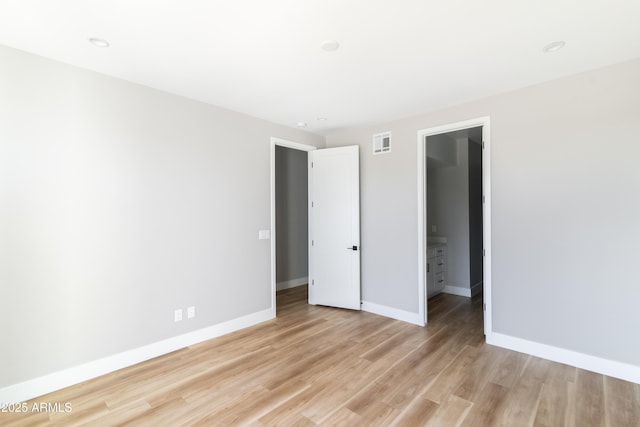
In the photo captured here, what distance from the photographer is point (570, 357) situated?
2.78m

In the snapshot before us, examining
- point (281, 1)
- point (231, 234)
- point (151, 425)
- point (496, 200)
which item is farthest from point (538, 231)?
point (151, 425)

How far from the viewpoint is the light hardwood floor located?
2.08 m

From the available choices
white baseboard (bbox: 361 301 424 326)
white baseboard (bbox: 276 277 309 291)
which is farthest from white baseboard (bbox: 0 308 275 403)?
white baseboard (bbox: 276 277 309 291)

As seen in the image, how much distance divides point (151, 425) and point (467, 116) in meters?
4.06

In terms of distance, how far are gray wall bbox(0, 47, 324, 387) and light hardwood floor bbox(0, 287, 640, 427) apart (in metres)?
0.43

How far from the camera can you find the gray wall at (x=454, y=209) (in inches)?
205

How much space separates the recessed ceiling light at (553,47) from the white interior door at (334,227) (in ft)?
7.86

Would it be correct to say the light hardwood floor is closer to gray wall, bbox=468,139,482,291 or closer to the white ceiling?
gray wall, bbox=468,139,482,291

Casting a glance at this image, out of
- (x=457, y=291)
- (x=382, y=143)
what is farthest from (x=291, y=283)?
(x=382, y=143)

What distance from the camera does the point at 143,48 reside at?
2285mm

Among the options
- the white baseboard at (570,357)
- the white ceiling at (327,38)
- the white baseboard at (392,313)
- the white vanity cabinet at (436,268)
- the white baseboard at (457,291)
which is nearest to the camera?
the white ceiling at (327,38)

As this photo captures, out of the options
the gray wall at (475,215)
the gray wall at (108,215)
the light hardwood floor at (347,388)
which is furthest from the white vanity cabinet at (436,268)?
the gray wall at (108,215)

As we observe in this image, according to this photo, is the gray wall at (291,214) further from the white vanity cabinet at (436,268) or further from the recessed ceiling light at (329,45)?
the recessed ceiling light at (329,45)

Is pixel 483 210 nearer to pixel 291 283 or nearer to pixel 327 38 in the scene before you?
pixel 327 38
